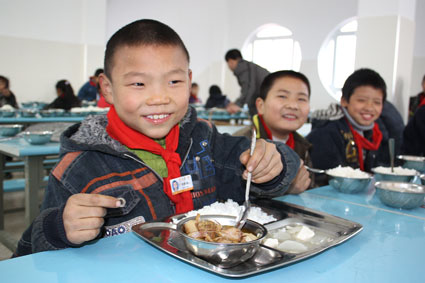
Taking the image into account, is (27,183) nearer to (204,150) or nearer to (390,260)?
(204,150)

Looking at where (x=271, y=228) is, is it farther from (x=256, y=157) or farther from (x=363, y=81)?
(x=363, y=81)

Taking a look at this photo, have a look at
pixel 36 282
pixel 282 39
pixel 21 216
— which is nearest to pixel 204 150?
pixel 36 282

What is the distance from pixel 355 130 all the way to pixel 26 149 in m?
1.94

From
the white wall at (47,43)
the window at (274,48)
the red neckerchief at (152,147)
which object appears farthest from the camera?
the window at (274,48)

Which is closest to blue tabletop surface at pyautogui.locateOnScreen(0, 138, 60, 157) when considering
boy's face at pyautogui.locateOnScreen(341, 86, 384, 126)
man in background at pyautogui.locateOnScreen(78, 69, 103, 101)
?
boy's face at pyautogui.locateOnScreen(341, 86, 384, 126)

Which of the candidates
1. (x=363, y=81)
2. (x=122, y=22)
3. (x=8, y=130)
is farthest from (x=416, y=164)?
(x=122, y=22)

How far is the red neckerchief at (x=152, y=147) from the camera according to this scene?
109 cm

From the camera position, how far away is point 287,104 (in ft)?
6.34

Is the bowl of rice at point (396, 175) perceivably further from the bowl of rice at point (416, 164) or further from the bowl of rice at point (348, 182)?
the bowl of rice at point (416, 164)

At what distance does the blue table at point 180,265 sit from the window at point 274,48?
9042 millimetres

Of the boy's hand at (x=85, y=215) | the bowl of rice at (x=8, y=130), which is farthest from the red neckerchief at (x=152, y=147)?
the bowl of rice at (x=8, y=130)

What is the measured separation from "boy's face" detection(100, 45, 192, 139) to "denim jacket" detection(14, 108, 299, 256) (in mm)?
103

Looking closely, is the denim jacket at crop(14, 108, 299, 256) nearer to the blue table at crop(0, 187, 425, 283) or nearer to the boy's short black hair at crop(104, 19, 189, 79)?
the blue table at crop(0, 187, 425, 283)

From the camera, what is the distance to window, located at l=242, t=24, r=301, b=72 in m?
9.61
